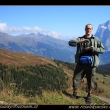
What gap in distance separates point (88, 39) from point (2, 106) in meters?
2.91

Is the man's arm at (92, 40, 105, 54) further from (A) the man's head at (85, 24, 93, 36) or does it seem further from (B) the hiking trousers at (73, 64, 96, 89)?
(B) the hiking trousers at (73, 64, 96, 89)

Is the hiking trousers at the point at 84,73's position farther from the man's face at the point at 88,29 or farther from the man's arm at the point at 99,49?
the man's face at the point at 88,29

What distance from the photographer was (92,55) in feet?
21.3

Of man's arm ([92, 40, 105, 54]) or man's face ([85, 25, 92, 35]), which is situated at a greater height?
man's face ([85, 25, 92, 35])

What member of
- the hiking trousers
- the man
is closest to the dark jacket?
the man

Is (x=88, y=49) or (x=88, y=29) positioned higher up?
(x=88, y=29)

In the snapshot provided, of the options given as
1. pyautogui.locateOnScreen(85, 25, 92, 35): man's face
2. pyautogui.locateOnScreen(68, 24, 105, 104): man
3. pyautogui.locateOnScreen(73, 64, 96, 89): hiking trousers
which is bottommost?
pyautogui.locateOnScreen(73, 64, 96, 89): hiking trousers

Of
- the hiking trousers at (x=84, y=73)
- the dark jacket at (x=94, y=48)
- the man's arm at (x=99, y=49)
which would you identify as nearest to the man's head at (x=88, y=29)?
the dark jacket at (x=94, y=48)

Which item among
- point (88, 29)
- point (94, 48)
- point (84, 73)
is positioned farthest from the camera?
point (84, 73)

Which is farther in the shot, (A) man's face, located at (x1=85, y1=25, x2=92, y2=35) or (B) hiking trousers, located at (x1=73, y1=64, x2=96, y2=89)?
→ (B) hiking trousers, located at (x1=73, y1=64, x2=96, y2=89)

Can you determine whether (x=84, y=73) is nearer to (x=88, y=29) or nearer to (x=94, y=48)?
(x=94, y=48)

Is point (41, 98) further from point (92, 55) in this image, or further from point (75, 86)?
point (92, 55)

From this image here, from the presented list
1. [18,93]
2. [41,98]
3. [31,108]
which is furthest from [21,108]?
[18,93]

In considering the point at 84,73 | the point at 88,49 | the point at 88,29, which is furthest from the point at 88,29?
the point at 84,73
